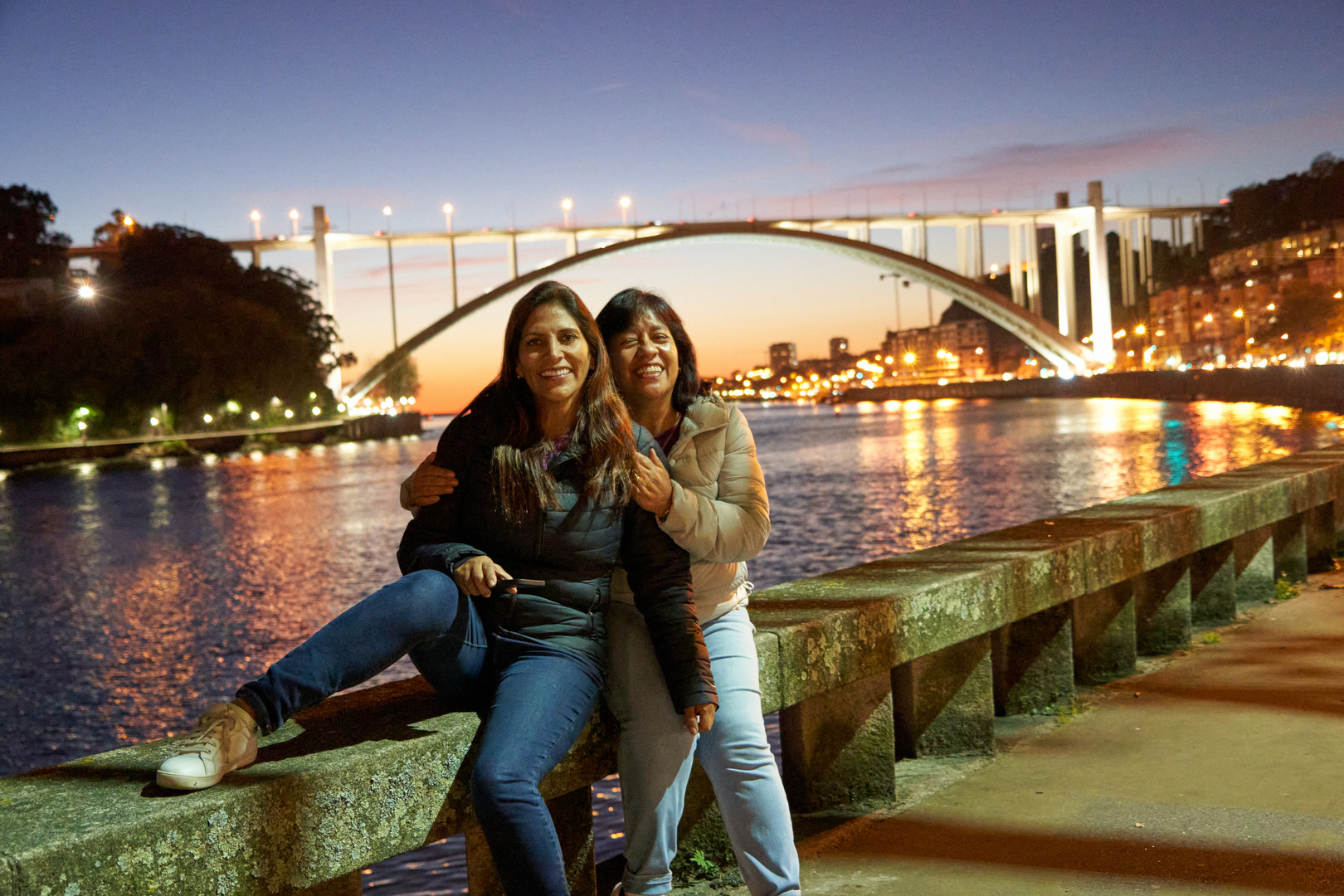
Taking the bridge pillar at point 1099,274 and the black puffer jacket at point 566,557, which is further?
the bridge pillar at point 1099,274

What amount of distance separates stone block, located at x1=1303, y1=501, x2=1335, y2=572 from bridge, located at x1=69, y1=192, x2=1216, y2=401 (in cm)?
3963

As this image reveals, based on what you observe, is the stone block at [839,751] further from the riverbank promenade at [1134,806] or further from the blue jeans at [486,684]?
the blue jeans at [486,684]

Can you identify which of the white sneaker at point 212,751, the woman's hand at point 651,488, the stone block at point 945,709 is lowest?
the stone block at point 945,709

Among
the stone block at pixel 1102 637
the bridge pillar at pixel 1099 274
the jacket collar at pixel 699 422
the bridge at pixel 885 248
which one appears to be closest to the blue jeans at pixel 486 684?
the jacket collar at pixel 699 422

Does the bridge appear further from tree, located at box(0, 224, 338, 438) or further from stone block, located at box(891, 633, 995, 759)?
stone block, located at box(891, 633, 995, 759)

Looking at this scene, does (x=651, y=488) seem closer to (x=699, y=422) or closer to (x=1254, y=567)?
(x=699, y=422)

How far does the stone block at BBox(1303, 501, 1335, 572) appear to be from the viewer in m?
5.45

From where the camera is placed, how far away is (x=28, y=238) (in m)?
54.9

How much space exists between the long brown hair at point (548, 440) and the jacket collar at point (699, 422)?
0.17 metres

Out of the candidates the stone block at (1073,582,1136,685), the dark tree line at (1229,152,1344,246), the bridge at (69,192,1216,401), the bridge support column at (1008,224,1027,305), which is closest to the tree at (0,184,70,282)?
the bridge at (69,192,1216,401)

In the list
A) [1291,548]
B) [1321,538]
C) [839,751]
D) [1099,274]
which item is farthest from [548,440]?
[1099,274]

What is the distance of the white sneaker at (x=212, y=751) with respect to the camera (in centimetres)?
161

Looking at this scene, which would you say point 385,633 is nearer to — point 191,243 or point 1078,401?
point 191,243

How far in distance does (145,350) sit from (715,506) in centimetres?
4983
